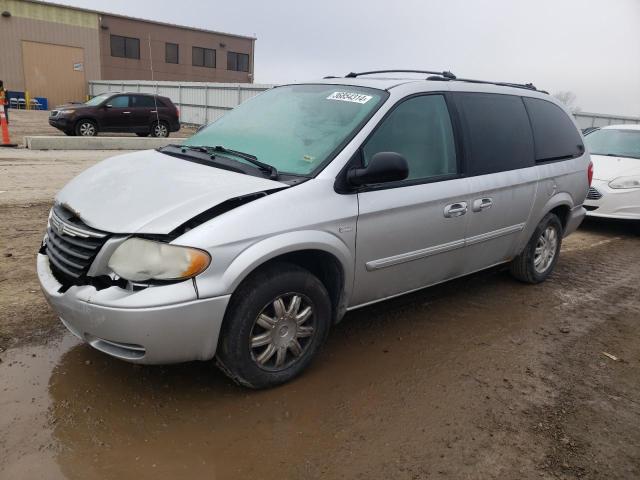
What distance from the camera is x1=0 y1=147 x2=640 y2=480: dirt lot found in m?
2.46

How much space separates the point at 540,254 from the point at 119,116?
15.6 metres

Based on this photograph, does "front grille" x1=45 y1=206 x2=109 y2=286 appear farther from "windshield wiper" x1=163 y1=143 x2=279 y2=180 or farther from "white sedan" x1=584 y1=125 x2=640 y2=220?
"white sedan" x1=584 y1=125 x2=640 y2=220

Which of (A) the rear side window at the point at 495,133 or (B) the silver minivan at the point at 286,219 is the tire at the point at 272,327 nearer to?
(B) the silver minivan at the point at 286,219

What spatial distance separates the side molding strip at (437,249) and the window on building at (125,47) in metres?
42.4

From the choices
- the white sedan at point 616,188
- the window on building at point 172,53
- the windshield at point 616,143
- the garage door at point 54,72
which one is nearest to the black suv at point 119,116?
the windshield at point 616,143

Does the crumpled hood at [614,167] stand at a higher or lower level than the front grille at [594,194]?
higher

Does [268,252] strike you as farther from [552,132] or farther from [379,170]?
[552,132]

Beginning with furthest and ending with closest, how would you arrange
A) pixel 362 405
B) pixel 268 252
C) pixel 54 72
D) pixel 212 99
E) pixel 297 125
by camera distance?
pixel 54 72, pixel 212 99, pixel 297 125, pixel 362 405, pixel 268 252

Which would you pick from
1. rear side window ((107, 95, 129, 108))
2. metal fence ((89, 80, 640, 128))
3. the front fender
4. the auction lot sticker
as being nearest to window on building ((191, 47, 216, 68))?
metal fence ((89, 80, 640, 128))

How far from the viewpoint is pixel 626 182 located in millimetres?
7602

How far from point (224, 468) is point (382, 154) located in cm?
190

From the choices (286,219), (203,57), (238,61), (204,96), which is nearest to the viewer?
(286,219)

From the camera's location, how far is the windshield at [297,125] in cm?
323

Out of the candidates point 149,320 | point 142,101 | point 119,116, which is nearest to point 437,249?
point 149,320
